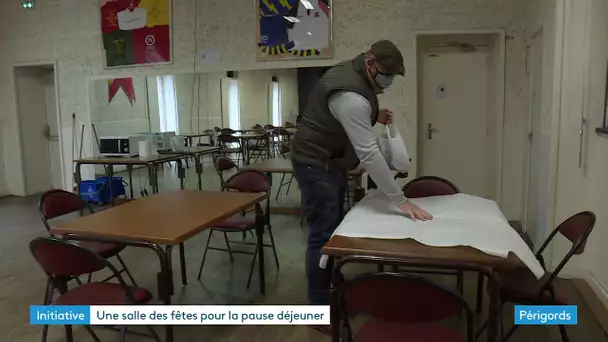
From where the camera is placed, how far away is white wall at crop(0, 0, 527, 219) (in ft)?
16.3

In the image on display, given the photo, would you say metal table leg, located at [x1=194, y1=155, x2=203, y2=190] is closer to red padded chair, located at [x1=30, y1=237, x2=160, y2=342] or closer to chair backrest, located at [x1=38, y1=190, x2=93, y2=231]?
chair backrest, located at [x1=38, y1=190, x2=93, y2=231]

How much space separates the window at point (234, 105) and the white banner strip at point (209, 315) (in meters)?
3.41

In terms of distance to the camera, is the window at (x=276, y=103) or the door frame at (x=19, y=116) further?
the door frame at (x=19, y=116)

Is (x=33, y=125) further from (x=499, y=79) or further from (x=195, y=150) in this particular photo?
(x=499, y=79)

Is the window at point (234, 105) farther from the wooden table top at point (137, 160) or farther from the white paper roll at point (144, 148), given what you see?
the white paper roll at point (144, 148)

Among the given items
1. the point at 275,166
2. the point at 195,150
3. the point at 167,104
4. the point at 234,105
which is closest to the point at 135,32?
the point at 167,104

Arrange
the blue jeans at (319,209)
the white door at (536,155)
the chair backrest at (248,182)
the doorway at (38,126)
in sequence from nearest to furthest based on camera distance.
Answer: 1. the blue jeans at (319,209)
2. the chair backrest at (248,182)
3. the white door at (536,155)
4. the doorway at (38,126)

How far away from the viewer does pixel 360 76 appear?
7.28ft

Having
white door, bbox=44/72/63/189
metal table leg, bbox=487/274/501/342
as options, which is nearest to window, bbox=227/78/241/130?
white door, bbox=44/72/63/189

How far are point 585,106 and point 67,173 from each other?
6741 millimetres

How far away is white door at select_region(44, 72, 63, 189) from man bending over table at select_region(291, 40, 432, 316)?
6.65 meters

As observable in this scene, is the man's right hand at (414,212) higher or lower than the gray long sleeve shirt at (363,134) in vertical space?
lower

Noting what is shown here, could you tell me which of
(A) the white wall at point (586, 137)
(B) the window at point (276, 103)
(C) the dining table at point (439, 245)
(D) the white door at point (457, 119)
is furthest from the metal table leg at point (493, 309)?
(B) the window at point (276, 103)

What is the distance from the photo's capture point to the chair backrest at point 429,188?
2.87 metres
